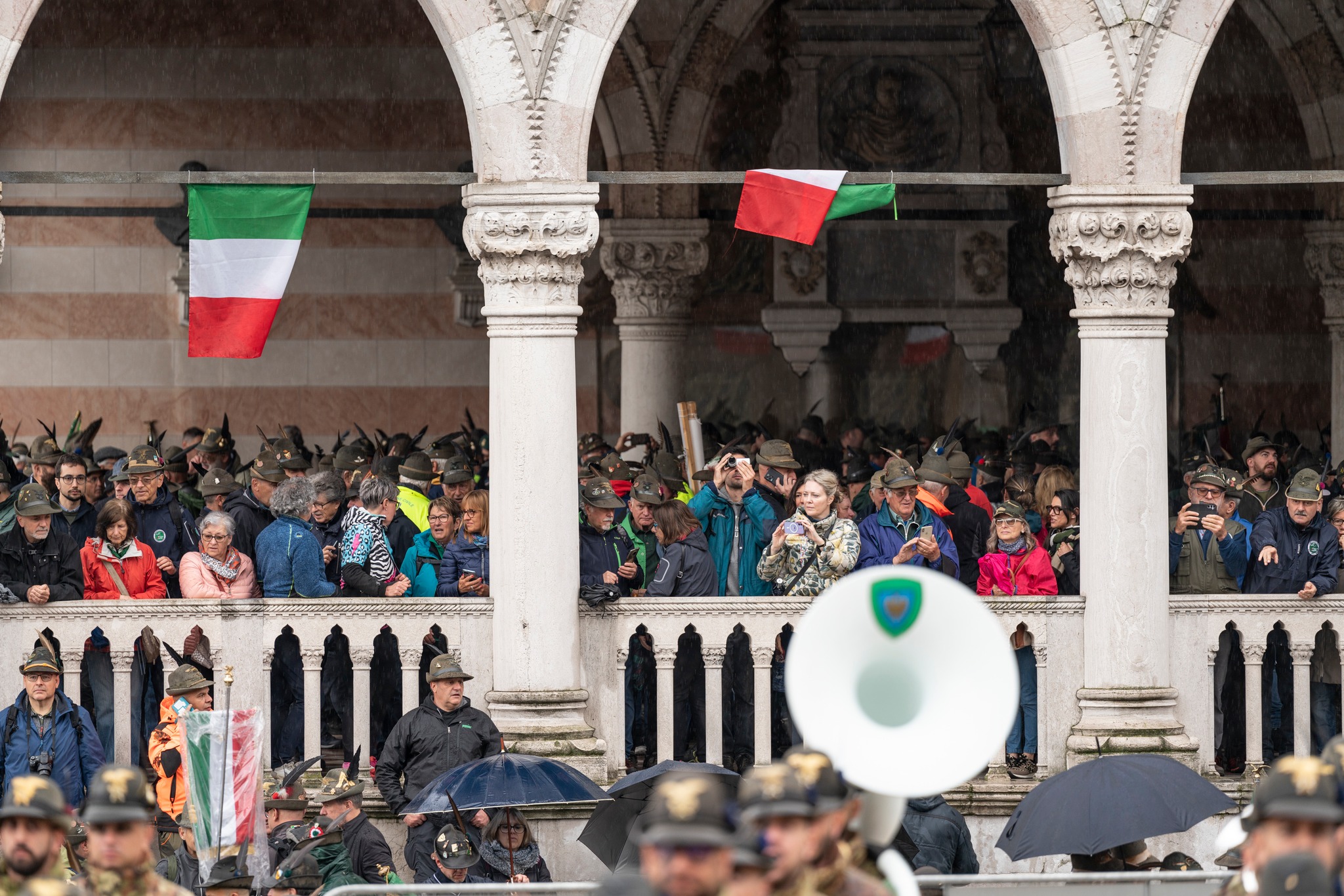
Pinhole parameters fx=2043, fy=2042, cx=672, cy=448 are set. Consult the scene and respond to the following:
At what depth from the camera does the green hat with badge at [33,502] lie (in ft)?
36.3

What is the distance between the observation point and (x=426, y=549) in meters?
11.8

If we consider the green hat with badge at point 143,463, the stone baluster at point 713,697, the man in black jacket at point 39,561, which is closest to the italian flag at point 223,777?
the man in black jacket at point 39,561

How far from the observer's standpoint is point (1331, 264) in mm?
16656

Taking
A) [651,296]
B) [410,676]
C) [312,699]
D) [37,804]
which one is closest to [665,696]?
[410,676]

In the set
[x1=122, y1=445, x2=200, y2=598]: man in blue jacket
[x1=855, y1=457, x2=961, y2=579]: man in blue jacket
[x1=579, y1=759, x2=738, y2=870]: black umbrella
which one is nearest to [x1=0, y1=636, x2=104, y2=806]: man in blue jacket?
[x1=122, y1=445, x2=200, y2=598]: man in blue jacket

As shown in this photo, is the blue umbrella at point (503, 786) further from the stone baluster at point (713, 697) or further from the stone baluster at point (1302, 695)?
the stone baluster at point (1302, 695)

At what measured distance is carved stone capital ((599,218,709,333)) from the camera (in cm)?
1684

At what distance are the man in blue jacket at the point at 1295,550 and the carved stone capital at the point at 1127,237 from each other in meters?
1.43

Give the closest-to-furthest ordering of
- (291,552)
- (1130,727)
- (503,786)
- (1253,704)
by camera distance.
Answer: (503,786) → (291,552) → (1130,727) → (1253,704)

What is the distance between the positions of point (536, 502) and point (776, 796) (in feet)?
17.7

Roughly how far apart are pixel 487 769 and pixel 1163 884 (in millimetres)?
3387

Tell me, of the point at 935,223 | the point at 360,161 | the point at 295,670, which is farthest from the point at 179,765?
the point at 935,223

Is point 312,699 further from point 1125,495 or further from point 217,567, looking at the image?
point 1125,495

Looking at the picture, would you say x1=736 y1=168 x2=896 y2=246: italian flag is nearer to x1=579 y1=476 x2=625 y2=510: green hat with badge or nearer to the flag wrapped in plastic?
x1=579 y1=476 x2=625 y2=510: green hat with badge
